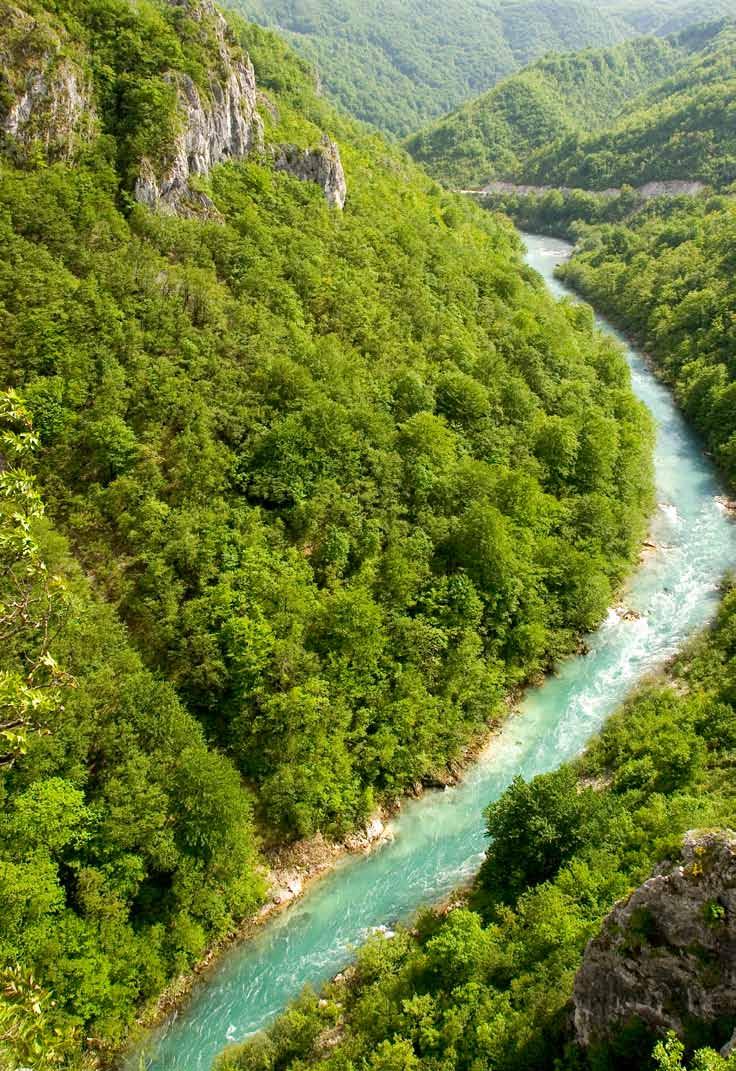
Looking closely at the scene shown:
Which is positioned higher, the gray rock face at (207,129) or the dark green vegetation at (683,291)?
the gray rock face at (207,129)

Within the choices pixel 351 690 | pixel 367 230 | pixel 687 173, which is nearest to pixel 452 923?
pixel 351 690

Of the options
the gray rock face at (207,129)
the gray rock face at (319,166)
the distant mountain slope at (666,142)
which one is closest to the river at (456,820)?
the gray rock face at (319,166)

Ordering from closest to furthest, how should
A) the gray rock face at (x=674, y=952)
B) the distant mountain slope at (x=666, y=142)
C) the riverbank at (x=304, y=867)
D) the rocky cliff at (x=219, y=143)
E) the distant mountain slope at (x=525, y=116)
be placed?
the gray rock face at (x=674, y=952)
the riverbank at (x=304, y=867)
the rocky cliff at (x=219, y=143)
the distant mountain slope at (x=666, y=142)
the distant mountain slope at (x=525, y=116)

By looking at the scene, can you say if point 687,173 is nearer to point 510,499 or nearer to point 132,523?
point 510,499

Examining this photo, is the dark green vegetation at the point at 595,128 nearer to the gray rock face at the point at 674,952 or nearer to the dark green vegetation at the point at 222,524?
the dark green vegetation at the point at 222,524

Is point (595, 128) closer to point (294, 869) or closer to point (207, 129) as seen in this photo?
point (207, 129)

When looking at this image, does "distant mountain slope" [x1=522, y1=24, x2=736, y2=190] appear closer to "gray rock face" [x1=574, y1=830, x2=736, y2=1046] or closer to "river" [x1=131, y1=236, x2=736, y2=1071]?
"river" [x1=131, y1=236, x2=736, y2=1071]
